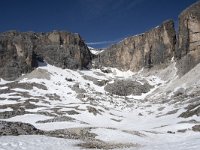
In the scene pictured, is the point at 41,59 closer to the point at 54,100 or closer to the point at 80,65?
the point at 80,65

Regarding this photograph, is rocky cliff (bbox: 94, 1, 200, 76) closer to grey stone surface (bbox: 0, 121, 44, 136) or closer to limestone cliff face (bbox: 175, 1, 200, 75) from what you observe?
limestone cliff face (bbox: 175, 1, 200, 75)

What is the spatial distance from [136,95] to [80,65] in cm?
5626

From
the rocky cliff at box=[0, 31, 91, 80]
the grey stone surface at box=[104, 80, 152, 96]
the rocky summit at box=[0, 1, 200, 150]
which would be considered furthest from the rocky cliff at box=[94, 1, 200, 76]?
the rocky cliff at box=[0, 31, 91, 80]

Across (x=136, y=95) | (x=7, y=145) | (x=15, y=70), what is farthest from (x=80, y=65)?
(x=7, y=145)

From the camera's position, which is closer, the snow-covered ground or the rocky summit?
the snow-covered ground

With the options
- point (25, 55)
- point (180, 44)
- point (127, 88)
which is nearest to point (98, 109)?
point (127, 88)

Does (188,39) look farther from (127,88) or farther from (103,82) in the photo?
(103,82)

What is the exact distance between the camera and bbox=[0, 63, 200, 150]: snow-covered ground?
114 feet

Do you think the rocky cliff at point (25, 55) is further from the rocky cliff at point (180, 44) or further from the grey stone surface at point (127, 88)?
the rocky cliff at point (180, 44)

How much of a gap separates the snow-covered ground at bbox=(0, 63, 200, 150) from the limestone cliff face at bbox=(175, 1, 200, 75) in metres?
7.63

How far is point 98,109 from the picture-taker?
87938 millimetres

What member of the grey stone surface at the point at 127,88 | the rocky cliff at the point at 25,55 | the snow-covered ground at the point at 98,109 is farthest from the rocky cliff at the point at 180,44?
the rocky cliff at the point at 25,55

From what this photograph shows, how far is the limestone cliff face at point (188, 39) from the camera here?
150488mm

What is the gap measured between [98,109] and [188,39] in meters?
87.2
